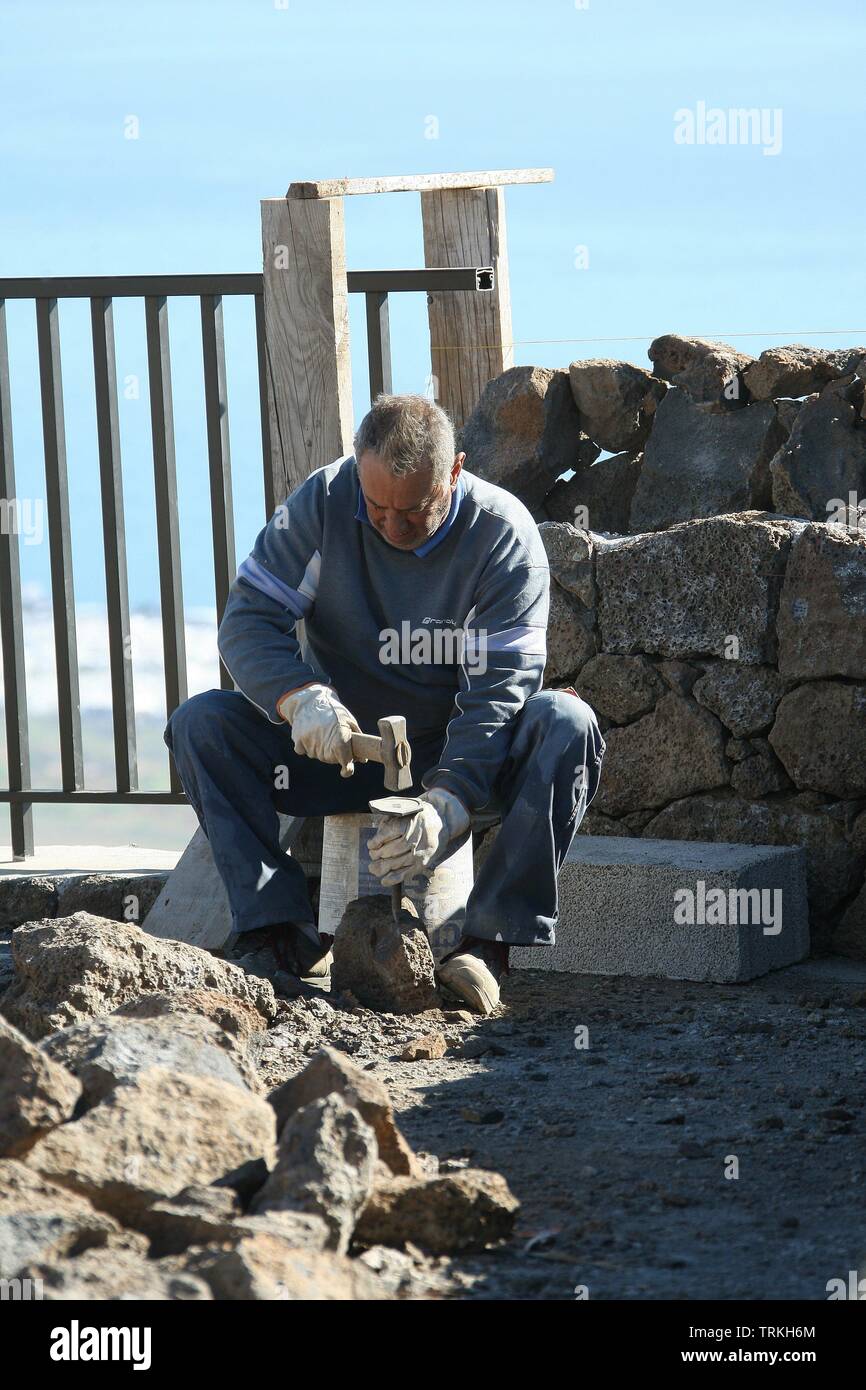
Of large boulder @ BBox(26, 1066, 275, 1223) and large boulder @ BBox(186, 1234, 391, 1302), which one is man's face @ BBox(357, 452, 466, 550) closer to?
large boulder @ BBox(26, 1066, 275, 1223)

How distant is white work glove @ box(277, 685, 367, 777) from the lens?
408 cm

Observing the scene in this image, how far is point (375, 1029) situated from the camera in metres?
3.89

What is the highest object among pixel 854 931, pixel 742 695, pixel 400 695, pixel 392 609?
pixel 392 609

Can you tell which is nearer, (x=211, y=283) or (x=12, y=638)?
(x=211, y=283)

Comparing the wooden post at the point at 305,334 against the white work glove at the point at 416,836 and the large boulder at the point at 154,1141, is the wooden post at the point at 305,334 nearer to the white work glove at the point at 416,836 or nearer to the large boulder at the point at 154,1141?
the white work glove at the point at 416,836

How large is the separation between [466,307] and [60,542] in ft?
6.04

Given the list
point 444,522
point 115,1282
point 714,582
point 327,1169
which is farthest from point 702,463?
point 115,1282

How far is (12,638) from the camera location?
6344 mm

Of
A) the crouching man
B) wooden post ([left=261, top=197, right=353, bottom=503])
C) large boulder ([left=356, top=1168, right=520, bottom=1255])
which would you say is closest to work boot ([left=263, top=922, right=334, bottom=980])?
Result: the crouching man

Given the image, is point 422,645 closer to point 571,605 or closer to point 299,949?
point 299,949

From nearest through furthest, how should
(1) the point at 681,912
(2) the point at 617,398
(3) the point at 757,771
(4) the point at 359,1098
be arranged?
(4) the point at 359,1098
(1) the point at 681,912
(3) the point at 757,771
(2) the point at 617,398

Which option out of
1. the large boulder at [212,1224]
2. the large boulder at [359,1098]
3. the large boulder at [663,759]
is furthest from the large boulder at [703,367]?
the large boulder at [212,1224]

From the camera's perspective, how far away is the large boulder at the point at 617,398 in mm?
5801

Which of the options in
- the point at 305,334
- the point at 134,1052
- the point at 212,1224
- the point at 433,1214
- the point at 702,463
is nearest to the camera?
the point at 212,1224
